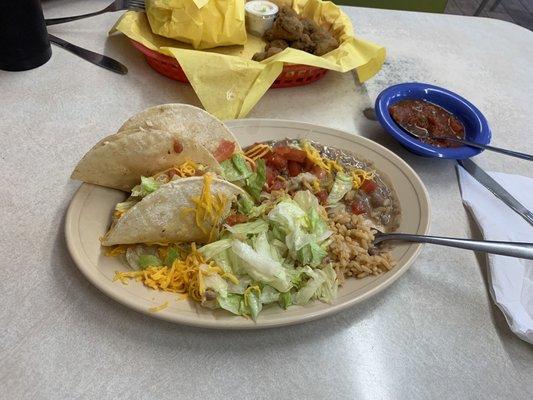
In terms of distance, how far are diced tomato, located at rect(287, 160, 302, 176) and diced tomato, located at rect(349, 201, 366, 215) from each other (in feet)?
0.64

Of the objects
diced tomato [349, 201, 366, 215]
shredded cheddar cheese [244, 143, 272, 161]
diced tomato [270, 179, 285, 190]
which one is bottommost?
diced tomato [349, 201, 366, 215]

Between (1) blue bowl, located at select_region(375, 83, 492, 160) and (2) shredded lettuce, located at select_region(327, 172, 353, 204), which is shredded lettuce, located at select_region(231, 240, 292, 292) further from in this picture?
(1) blue bowl, located at select_region(375, 83, 492, 160)

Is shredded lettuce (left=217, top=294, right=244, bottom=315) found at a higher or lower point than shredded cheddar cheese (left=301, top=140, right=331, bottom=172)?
lower

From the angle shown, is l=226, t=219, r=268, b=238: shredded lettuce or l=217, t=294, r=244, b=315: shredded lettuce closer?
l=217, t=294, r=244, b=315: shredded lettuce

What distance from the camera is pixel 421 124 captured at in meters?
1.73

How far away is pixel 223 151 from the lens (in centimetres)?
135

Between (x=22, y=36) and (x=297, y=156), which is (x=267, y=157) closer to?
(x=297, y=156)

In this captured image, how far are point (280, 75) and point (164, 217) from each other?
98 centimetres

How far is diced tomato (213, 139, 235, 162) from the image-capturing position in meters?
1.34

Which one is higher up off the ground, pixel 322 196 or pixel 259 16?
pixel 259 16

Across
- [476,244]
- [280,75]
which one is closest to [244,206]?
[476,244]

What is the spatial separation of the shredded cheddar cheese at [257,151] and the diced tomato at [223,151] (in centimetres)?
8

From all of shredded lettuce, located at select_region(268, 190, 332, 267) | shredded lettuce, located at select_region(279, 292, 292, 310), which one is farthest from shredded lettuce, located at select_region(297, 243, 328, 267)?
shredded lettuce, located at select_region(279, 292, 292, 310)

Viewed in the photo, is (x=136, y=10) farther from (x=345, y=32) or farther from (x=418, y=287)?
(x=418, y=287)
